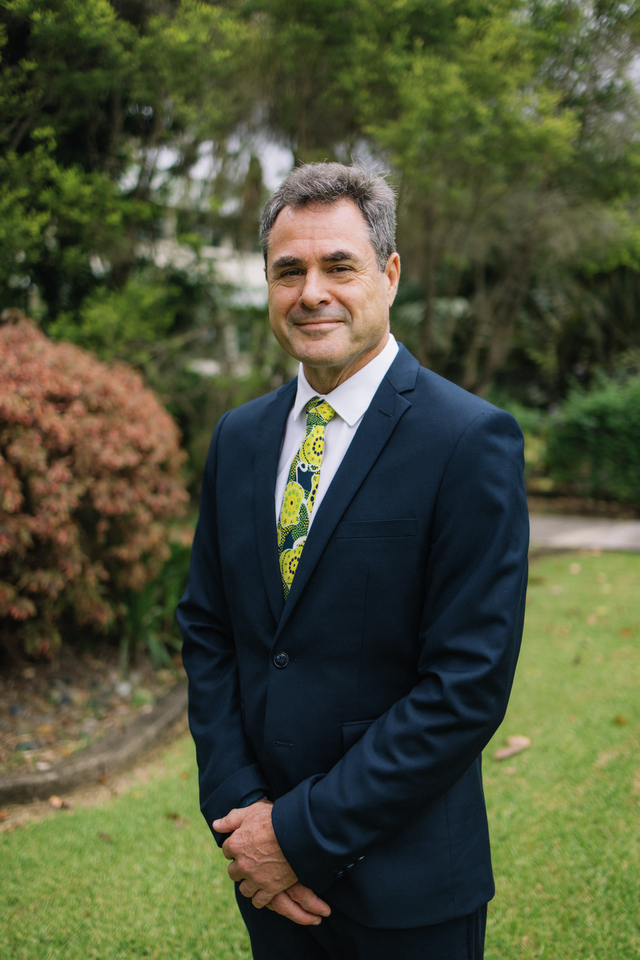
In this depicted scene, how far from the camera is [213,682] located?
1712 mm

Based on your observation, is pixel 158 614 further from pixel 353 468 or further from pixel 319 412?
pixel 353 468

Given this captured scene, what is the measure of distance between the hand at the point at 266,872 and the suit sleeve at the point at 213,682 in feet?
0.29

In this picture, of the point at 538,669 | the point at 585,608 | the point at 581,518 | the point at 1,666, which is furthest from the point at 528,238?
the point at 1,666

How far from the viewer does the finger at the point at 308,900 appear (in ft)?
4.59

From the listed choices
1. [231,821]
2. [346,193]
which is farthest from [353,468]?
[231,821]

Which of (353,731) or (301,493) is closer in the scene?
(353,731)

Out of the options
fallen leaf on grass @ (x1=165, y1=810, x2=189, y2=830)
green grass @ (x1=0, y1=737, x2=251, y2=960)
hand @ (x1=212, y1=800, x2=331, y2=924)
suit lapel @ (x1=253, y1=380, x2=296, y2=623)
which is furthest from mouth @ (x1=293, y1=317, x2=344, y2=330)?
fallen leaf on grass @ (x1=165, y1=810, x2=189, y2=830)

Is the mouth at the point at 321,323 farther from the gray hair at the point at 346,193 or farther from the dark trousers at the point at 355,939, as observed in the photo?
the dark trousers at the point at 355,939

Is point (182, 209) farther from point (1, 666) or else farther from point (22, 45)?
point (1, 666)

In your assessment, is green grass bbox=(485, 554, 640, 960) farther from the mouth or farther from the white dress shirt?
the mouth

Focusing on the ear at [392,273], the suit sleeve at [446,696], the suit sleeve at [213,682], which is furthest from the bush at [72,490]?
the suit sleeve at [446,696]

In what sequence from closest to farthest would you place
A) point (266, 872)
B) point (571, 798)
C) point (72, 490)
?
point (266, 872) → point (571, 798) → point (72, 490)

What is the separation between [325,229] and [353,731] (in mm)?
1140

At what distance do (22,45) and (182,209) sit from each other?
218cm
